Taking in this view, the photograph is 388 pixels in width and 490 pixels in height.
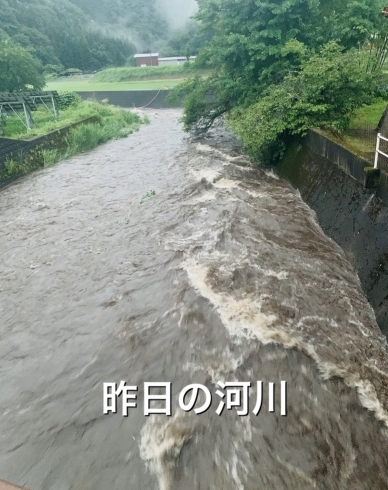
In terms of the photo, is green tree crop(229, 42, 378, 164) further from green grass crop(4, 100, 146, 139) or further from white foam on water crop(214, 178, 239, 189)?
green grass crop(4, 100, 146, 139)

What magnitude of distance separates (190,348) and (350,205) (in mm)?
4307

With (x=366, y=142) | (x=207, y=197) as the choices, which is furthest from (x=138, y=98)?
(x=366, y=142)

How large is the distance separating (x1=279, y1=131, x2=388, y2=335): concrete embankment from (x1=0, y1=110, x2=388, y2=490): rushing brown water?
0.90ft

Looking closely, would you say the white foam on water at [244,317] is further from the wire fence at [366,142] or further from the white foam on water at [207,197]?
Answer: the white foam on water at [207,197]

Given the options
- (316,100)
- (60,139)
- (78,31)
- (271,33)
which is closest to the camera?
(316,100)

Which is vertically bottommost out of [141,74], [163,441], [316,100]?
[141,74]

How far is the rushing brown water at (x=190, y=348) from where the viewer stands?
3.90 m

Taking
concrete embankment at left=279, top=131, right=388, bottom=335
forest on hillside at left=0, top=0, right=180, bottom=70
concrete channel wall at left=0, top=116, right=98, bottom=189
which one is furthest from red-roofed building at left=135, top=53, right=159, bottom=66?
concrete embankment at left=279, top=131, right=388, bottom=335

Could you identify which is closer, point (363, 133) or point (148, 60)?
point (363, 133)

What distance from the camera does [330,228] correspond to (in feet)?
26.0

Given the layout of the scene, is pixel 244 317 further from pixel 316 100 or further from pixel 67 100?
pixel 67 100

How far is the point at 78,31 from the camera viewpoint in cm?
7106

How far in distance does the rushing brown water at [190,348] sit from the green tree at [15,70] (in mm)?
20748

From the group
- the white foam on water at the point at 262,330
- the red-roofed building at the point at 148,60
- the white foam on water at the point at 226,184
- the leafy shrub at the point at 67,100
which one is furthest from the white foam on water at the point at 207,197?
the red-roofed building at the point at 148,60
